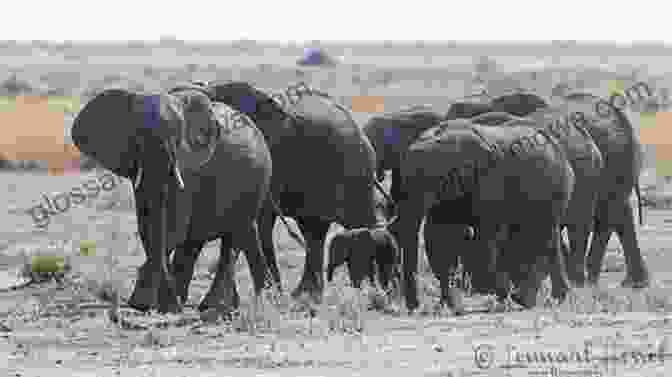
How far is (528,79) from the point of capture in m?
82.7

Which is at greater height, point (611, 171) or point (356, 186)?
point (356, 186)

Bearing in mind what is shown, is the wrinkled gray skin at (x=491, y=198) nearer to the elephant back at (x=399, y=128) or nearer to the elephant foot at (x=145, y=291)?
the elephant foot at (x=145, y=291)

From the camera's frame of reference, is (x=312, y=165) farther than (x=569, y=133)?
Yes

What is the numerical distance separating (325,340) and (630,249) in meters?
6.56

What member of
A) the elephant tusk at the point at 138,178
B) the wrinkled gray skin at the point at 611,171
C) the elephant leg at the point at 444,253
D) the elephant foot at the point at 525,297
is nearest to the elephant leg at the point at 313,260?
the elephant leg at the point at 444,253

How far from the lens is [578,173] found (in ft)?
54.3

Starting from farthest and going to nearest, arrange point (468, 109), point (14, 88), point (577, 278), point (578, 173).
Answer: point (14, 88) → point (468, 109) → point (577, 278) → point (578, 173)

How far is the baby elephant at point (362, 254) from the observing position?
52.5 ft

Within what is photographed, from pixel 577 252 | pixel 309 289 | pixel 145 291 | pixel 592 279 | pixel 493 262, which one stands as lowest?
pixel 592 279

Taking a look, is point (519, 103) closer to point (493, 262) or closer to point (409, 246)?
point (493, 262)

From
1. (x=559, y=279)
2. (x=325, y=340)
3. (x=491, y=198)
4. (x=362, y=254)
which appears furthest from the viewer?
(x=362, y=254)

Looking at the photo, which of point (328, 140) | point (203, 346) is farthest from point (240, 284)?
point (203, 346)

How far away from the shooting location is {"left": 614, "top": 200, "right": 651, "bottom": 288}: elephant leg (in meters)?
18.4

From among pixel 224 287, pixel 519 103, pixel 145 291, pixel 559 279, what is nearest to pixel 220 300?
pixel 224 287
